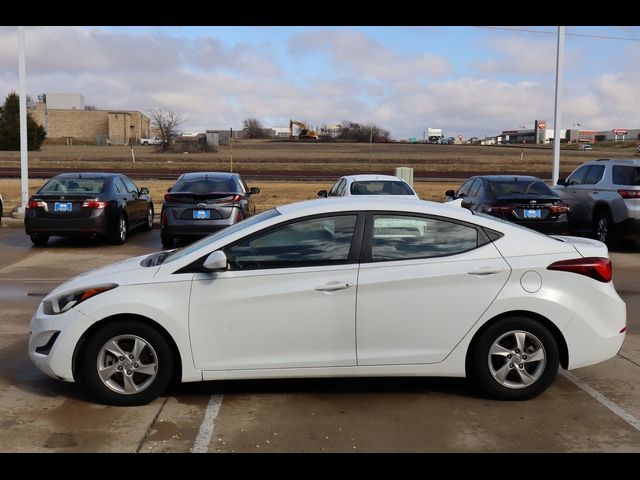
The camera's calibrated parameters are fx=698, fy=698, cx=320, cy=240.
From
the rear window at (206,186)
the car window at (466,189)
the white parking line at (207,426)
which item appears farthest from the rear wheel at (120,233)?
the white parking line at (207,426)

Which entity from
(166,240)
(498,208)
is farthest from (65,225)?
(498,208)

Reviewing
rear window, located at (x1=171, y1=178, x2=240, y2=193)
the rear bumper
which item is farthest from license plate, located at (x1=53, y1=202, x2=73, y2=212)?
rear window, located at (x1=171, y1=178, x2=240, y2=193)

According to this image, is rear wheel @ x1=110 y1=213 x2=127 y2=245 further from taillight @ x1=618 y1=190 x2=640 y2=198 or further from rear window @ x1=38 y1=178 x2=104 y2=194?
taillight @ x1=618 y1=190 x2=640 y2=198

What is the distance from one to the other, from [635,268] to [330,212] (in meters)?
8.62

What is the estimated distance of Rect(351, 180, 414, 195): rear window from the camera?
1365cm

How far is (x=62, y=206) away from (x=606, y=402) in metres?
11.0

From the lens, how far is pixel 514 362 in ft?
16.9

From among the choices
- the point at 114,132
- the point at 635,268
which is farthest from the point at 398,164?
the point at 114,132

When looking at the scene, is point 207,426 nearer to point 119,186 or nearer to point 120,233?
point 120,233

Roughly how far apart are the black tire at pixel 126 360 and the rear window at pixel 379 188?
898 cm

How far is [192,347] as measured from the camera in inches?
197

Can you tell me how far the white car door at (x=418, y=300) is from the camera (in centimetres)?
504
